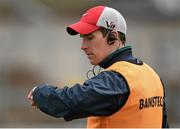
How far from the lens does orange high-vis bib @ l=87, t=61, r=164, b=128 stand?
3795 millimetres

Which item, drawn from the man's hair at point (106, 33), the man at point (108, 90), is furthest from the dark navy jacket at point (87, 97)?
the man's hair at point (106, 33)

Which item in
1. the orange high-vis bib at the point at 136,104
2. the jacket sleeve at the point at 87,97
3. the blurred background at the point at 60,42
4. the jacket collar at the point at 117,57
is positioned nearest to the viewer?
the jacket sleeve at the point at 87,97

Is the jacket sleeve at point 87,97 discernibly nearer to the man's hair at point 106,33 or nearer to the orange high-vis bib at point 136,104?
the orange high-vis bib at point 136,104

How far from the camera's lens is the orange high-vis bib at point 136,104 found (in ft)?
12.5

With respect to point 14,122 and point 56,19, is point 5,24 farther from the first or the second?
point 14,122

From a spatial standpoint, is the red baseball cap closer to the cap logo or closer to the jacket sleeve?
the cap logo

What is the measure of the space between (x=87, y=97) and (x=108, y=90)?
0.36 feet

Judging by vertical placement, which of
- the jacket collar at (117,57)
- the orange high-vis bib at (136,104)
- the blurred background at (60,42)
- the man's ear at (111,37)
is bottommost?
the orange high-vis bib at (136,104)

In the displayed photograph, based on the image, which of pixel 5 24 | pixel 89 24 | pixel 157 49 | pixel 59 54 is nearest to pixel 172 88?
pixel 157 49

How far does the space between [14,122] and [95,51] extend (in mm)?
9341

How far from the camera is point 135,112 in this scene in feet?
12.6

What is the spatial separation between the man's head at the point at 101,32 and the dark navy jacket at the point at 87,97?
200 mm

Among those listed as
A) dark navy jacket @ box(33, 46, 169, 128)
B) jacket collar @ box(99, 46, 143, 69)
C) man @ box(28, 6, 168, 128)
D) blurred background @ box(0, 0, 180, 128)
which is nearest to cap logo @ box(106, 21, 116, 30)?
man @ box(28, 6, 168, 128)

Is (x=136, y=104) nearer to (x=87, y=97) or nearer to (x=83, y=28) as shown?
(x=87, y=97)
